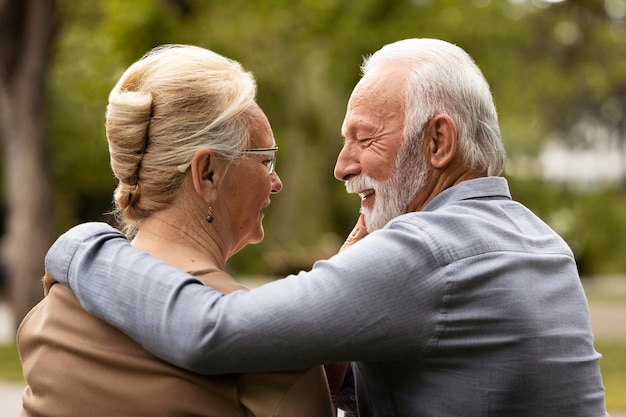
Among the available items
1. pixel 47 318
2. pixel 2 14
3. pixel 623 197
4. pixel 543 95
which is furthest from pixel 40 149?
pixel 623 197

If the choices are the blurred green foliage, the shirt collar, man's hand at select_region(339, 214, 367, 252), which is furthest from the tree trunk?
the shirt collar

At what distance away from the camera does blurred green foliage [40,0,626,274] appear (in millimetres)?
13008

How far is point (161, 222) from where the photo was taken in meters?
2.35

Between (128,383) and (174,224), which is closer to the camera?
(128,383)

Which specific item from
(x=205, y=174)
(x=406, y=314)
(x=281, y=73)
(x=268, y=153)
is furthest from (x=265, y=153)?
(x=281, y=73)

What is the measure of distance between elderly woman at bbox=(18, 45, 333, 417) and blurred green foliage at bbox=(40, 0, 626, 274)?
10511mm

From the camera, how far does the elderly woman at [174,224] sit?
214 cm

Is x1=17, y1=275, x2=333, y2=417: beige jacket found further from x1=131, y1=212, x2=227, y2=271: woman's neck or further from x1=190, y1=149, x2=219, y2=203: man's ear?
x1=190, y1=149, x2=219, y2=203: man's ear

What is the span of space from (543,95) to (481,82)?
15.5m

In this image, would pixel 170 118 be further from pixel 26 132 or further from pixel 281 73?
pixel 281 73

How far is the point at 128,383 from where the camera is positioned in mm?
2148

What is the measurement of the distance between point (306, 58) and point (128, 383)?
14.3 m

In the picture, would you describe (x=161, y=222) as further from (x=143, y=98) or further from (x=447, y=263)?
(x=447, y=263)

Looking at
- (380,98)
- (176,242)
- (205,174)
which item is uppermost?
(380,98)
